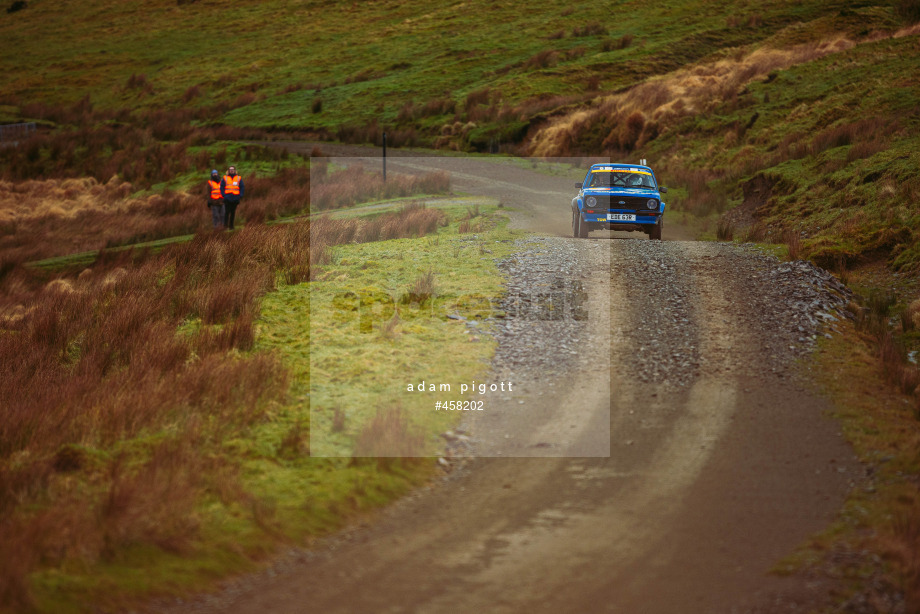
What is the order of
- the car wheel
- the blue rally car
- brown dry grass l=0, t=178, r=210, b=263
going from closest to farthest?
the blue rally car → the car wheel → brown dry grass l=0, t=178, r=210, b=263

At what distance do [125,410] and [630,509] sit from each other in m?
4.99

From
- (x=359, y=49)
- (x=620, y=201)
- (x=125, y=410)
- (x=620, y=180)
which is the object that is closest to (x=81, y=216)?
(x=620, y=180)

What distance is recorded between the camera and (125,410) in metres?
8.52

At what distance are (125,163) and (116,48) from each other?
2369 inches

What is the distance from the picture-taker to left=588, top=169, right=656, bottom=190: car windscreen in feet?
63.8

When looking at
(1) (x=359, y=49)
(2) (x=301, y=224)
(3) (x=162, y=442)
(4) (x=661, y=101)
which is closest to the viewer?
(3) (x=162, y=442)

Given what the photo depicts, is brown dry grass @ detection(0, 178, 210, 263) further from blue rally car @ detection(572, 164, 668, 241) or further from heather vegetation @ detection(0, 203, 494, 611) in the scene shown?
blue rally car @ detection(572, 164, 668, 241)

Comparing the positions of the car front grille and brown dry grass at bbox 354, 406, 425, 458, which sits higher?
the car front grille

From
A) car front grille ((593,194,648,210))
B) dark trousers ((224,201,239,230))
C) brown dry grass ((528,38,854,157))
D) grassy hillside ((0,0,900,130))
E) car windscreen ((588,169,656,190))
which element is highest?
grassy hillside ((0,0,900,130))

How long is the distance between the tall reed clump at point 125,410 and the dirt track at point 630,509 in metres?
1.11

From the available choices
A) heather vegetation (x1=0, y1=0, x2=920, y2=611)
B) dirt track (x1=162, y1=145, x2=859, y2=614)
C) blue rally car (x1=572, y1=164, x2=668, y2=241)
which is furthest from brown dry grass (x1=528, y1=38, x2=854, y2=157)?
dirt track (x1=162, y1=145, x2=859, y2=614)

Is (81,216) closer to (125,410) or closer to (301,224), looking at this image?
(301,224)

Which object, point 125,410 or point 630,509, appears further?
point 125,410

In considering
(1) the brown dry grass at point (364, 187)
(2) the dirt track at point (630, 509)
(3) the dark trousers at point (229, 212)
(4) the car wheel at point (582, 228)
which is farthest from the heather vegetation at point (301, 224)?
(4) the car wheel at point (582, 228)
